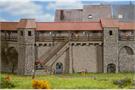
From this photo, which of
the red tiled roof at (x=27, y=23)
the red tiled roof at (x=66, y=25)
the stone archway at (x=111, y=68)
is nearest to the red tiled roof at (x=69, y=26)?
the red tiled roof at (x=66, y=25)

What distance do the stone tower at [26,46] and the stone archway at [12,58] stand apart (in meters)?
1.36

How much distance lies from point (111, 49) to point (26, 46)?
345 inches

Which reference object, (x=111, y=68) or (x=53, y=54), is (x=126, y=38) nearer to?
(x=111, y=68)

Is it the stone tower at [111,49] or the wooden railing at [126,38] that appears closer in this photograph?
the stone tower at [111,49]

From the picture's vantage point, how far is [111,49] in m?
49.4

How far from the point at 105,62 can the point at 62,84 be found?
15.7 m

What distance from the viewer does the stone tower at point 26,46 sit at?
48.3 metres

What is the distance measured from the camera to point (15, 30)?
51188mm

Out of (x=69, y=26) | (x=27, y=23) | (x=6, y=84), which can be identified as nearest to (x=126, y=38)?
(x=69, y=26)

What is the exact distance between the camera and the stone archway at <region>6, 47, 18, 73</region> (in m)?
50.5

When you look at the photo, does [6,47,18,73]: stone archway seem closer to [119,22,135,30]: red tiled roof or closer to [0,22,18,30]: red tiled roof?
[0,22,18,30]: red tiled roof

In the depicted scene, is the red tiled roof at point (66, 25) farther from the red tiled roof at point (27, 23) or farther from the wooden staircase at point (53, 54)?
the wooden staircase at point (53, 54)

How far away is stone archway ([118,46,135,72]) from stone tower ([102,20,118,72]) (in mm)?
852

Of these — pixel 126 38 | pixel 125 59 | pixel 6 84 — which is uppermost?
pixel 126 38
